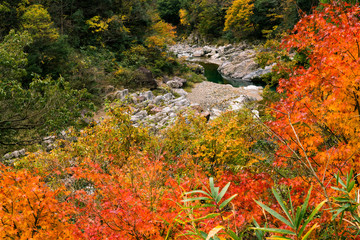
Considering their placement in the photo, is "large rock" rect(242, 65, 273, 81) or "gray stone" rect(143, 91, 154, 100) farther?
"large rock" rect(242, 65, 273, 81)

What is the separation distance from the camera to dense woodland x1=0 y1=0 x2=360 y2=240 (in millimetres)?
2263

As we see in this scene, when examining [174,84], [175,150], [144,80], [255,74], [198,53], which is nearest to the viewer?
[175,150]

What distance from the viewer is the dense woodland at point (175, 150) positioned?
226 cm

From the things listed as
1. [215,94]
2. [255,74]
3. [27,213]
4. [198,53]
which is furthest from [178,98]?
[198,53]

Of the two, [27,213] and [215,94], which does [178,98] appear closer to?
[215,94]

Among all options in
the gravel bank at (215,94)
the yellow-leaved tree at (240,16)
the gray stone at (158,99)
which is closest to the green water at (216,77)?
the gravel bank at (215,94)

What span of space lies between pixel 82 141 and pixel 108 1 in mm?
17404

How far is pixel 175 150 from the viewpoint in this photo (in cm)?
735

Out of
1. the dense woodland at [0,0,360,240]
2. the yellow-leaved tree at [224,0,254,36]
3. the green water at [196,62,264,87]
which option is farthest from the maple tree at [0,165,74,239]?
the yellow-leaved tree at [224,0,254,36]

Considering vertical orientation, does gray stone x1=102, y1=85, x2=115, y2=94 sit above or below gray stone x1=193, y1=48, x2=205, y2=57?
below

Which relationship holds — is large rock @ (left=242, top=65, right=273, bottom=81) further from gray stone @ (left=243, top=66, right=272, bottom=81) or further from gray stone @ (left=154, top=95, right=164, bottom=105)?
gray stone @ (left=154, top=95, right=164, bottom=105)

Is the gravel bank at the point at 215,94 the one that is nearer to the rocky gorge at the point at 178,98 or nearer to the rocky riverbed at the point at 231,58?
the rocky gorge at the point at 178,98

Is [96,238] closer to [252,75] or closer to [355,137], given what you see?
[355,137]

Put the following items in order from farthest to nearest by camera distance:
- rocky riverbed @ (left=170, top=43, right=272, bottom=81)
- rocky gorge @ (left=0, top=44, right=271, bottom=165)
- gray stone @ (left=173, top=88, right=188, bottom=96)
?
rocky riverbed @ (left=170, top=43, right=272, bottom=81) → gray stone @ (left=173, top=88, right=188, bottom=96) → rocky gorge @ (left=0, top=44, right=271, bottom=165)
